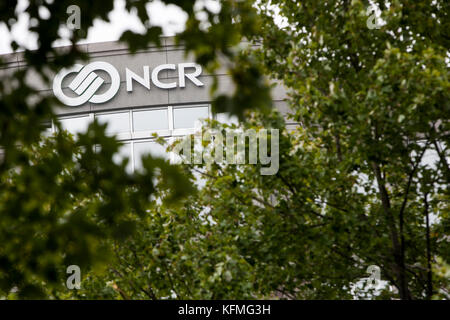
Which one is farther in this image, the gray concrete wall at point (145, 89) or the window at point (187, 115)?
the gray concrete wall at point (145, 89)

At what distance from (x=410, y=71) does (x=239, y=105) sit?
3.29 m

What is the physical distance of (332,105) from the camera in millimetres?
5066

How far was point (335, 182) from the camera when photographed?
5.33 meters

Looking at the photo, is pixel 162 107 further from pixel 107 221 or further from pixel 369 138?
pixel 107 221

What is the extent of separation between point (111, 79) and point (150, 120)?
148cm

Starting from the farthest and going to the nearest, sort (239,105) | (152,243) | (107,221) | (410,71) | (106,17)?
(152,243)
(410,71)
(106,17)
(107,221)
(239,105)

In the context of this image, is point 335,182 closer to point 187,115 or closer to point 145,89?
point 187,115

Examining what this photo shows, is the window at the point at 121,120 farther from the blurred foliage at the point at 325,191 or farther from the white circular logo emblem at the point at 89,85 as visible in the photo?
the blurred foliage at the point at 325,191

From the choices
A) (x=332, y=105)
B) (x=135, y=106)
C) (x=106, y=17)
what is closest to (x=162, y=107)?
(x=135, y=106)

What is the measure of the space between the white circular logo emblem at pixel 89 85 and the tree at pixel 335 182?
24.3 feet

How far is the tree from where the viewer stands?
4977 millimetres

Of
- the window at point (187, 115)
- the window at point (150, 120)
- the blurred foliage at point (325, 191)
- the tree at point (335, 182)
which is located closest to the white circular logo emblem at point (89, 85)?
the window at point (150, 120)

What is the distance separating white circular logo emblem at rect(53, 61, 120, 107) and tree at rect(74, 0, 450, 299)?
7.41 m

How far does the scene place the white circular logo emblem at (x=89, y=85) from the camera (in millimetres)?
12808
